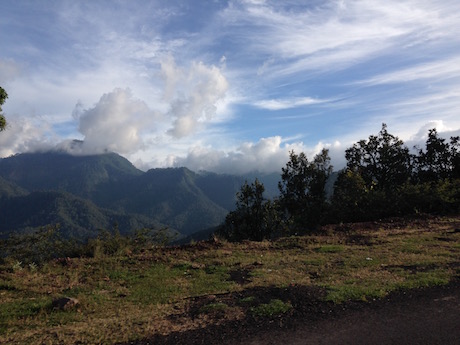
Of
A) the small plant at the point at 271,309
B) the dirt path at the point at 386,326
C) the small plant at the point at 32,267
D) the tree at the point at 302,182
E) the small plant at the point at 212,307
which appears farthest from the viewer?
the tree at the point at 302,182

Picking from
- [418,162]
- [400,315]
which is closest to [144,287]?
[400,315]

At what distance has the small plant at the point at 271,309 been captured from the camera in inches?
294

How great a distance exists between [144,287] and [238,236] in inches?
615

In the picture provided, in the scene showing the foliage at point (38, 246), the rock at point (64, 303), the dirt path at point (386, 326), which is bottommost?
the dirt path at point (386, 326)

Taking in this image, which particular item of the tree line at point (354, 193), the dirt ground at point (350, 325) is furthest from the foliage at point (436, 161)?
the dirt ground at point (350, 325)

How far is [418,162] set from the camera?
34.8 metres

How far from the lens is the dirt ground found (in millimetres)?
6199

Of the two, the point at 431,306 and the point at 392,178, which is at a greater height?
the point at 392,178

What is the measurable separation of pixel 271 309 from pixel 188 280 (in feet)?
13.2

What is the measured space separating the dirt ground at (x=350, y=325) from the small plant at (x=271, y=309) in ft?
0.68

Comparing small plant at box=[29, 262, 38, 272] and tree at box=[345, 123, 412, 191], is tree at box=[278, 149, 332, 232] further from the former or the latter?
small plant at box=[29, 262, 38, 272]

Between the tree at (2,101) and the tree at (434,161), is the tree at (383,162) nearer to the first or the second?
the tree at (434,161)

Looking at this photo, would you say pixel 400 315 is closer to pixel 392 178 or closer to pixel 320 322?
pixel 320 322

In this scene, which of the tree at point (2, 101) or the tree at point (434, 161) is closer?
the tree at point (2, 101)
